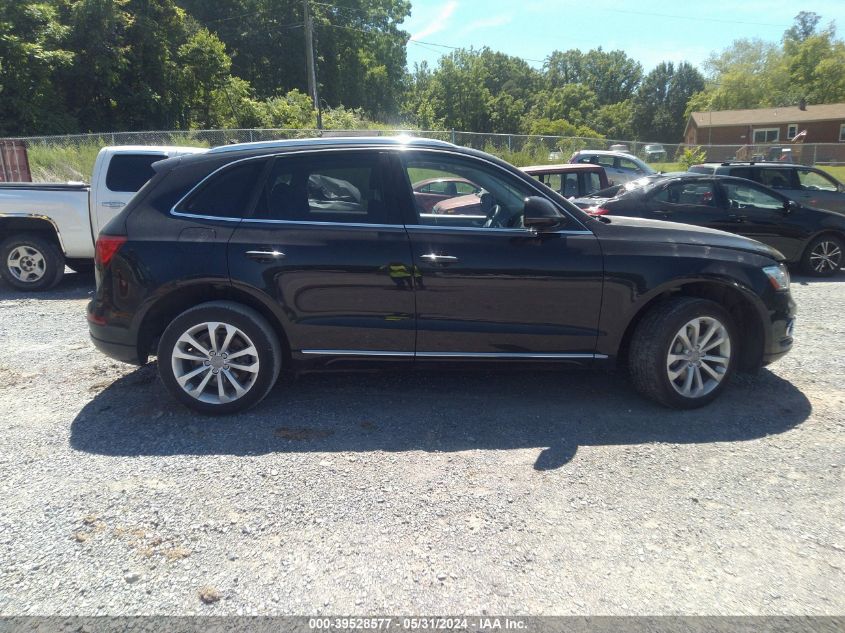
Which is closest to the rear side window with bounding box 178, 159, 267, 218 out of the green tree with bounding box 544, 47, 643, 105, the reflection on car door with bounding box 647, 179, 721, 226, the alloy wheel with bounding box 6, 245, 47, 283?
the alloy wheel with bounding box 6, 245, 47, 283

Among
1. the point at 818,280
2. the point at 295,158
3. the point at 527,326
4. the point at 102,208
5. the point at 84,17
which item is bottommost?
the point at 818,280

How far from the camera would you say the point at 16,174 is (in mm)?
17000

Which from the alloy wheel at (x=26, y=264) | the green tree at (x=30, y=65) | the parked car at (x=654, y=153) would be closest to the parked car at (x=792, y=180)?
the alloy wheel at (x=26, y=264)

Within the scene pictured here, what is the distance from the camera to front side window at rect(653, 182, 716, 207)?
31.6 feet

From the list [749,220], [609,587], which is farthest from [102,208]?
[749,220]

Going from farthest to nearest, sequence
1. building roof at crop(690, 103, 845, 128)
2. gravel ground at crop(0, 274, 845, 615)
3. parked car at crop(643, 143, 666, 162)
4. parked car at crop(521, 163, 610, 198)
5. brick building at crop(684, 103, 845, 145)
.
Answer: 1. brick building at crop(684, 103, 845, 145)
2. building roof at crop(690, 103, 845, 128)
3. parked car at crop(643, 143, 666, 162)
4. parked car at crop(521, 163, 610, 198)
5. gravel ground at crop(0, 274, 845, 615)

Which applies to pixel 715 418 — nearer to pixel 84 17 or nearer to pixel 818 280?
pixel 818 280

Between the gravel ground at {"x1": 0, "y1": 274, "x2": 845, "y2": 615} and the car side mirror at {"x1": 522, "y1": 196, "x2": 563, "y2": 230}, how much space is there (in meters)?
1.36

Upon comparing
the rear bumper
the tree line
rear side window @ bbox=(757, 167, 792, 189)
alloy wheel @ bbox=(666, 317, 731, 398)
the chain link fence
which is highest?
the tree line

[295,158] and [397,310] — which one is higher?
[295,158]

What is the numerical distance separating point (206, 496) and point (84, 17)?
31341 millimetres

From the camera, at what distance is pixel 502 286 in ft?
14.3

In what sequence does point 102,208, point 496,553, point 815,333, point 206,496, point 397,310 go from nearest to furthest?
1. point 496,553
2. point 206,496
3. point 397,310
4. point 815,333
5. point 102,208

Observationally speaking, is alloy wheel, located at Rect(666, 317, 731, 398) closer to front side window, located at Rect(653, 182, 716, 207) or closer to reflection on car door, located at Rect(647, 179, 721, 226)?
reflection on car door, located at Rect(647, 179, 721, 226)
